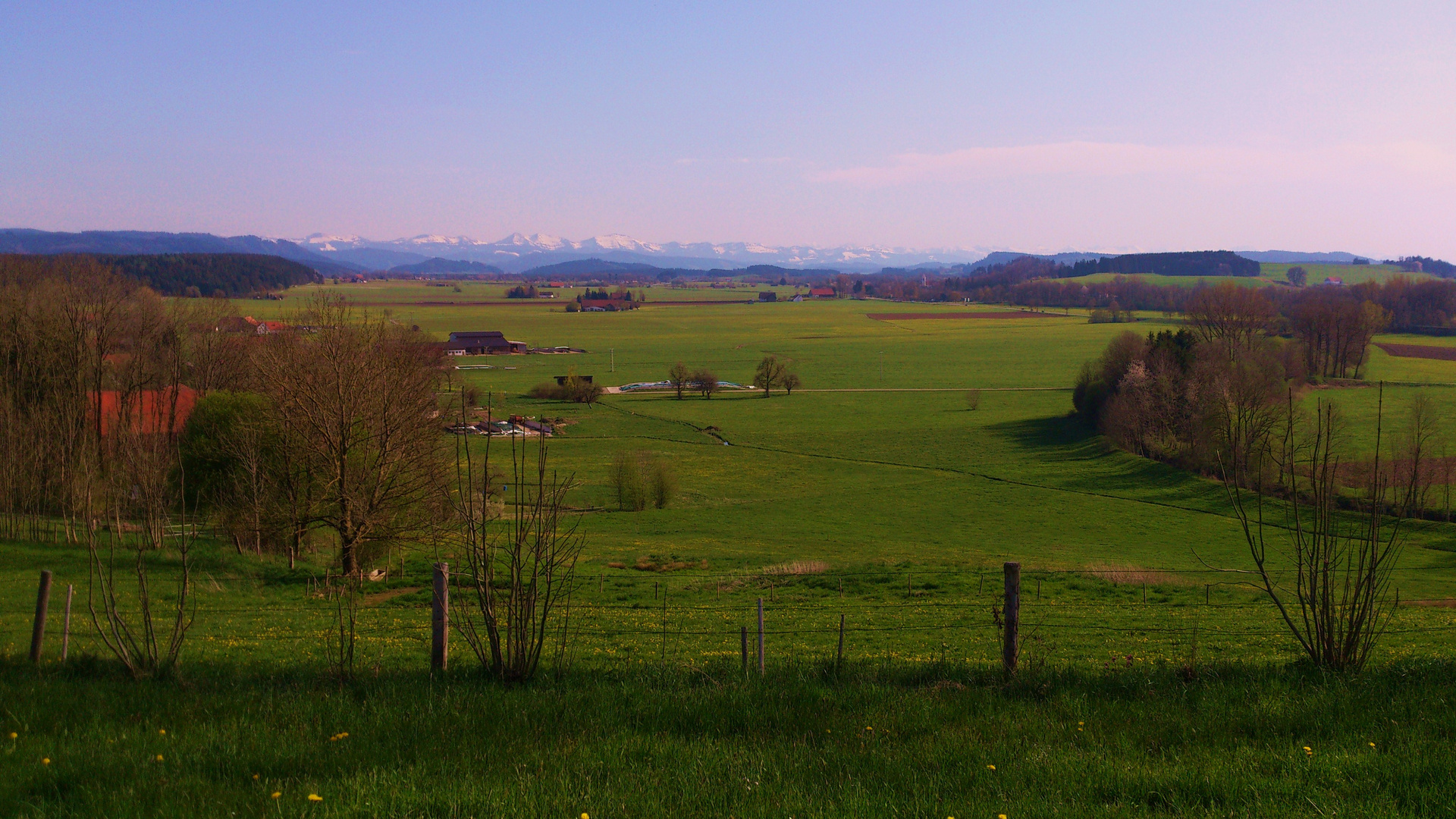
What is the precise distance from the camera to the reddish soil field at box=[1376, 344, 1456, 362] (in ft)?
349

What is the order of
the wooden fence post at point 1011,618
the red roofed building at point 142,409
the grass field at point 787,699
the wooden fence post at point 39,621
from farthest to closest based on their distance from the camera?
the red roofed building at point 142,409
the wooden fence post at point 39,621
the wooden fence post at point 1011,618
the grass field at point 787,699

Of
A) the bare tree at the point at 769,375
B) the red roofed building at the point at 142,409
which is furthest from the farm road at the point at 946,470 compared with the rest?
the red roofed building at the point at 142,409

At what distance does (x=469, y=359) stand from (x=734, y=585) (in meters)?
105

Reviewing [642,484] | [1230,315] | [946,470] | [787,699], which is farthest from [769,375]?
[787,699]

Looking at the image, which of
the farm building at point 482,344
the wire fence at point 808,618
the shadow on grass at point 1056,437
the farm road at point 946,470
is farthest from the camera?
the farm building at point 482,344

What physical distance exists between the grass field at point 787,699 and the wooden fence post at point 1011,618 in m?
0.28

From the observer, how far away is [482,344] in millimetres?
136875

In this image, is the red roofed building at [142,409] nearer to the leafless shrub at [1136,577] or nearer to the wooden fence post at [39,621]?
the wooden fence post at [39,621]

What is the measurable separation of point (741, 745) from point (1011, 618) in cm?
340

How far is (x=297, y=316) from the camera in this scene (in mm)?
37938

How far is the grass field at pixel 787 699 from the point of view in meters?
5.59

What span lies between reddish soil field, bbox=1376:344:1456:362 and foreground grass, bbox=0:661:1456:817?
408 ft

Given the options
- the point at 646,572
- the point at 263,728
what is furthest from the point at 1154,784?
the point at 646,572

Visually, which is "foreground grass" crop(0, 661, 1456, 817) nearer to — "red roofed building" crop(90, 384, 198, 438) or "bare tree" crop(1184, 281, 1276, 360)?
"red roofed building" crop(90, 384, 198, 438)
